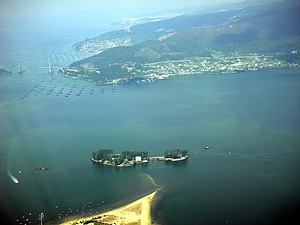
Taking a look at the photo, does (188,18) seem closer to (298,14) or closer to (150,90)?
(298,14)

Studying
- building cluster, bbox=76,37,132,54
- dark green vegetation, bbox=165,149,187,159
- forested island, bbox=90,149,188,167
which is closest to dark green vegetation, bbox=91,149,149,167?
forested island, bbox=90,149,188,167

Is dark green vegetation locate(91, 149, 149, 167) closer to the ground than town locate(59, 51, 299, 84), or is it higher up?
higher up

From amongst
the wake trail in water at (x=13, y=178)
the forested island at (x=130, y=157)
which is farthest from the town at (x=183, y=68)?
the wake trail in water at (x=13, y=178)

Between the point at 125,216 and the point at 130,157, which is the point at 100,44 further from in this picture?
the point at 125,216

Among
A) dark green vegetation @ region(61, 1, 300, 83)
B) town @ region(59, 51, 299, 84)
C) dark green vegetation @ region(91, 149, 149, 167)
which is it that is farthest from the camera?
dark green vegetation @ region(61, 1, 300, 83)

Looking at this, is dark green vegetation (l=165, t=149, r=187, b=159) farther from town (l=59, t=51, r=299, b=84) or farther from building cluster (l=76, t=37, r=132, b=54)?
building cluster (l=76, t=37, r=132, b=54)

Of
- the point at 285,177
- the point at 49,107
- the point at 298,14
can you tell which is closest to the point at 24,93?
the point at 49,107

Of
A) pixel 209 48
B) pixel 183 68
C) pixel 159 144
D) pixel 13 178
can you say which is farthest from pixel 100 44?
pixel 13 178
